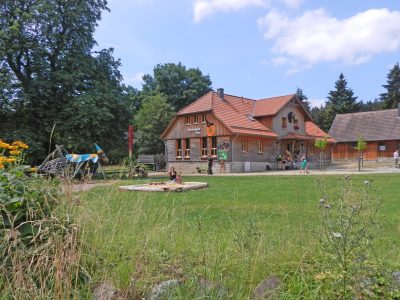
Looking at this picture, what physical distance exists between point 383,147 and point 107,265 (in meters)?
51.0

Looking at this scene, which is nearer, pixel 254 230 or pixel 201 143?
pixel 254 230

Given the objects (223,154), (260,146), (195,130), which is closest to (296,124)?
(260,146)

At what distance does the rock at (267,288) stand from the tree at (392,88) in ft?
241

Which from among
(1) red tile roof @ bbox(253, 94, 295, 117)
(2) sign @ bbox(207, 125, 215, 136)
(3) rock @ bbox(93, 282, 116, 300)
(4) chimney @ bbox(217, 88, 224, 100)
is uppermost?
(4) chimney @ bbox(217, 88, 224, 100)

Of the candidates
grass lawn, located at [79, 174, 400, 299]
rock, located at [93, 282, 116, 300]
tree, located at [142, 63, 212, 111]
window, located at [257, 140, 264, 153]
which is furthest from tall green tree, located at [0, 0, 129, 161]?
tree, located at [142, 63, 212, 111]

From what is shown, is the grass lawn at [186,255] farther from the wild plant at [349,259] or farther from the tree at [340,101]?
the tree at [340,101]

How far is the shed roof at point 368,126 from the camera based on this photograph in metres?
48.4

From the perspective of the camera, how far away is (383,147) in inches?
1917

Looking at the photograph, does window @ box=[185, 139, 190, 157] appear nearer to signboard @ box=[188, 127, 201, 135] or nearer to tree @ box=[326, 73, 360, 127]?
signboard @ box=[188, 127, 201, 135]

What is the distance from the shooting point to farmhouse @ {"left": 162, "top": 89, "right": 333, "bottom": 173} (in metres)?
33.5

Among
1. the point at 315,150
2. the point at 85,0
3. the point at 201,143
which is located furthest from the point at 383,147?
the point at 85,0

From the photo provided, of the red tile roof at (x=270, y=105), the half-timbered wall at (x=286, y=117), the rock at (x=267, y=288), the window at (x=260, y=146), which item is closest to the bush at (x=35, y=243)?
the rock at (x=267, y=288)

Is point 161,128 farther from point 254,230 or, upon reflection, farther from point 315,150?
point 254,230

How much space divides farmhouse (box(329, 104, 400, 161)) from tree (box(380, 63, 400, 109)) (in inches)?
767
